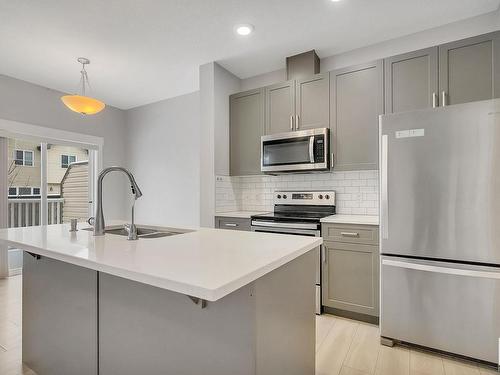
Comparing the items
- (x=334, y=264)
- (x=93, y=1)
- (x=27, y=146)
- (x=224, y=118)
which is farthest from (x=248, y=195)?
(x=27, y=146)

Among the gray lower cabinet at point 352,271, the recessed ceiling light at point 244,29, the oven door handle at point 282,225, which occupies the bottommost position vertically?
Result: the gray lower cabinet at point 352,271

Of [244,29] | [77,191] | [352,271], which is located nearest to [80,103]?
[244,29]

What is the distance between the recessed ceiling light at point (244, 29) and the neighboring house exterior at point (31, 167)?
130 inches

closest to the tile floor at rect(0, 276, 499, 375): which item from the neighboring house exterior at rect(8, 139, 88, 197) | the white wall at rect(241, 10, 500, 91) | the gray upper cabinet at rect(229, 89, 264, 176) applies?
the gray upper cabinet at rect(229, 89, 264, 176)

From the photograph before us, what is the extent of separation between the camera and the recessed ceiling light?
8.12ft

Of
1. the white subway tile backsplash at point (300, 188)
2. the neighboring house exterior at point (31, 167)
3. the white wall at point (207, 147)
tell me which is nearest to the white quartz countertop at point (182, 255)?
the white wall at point (207, 147)

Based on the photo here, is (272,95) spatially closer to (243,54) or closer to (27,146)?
(243,54)

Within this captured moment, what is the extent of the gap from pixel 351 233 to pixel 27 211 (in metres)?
4.47

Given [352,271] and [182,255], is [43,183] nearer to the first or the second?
[182,255]

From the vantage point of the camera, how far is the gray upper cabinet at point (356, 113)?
253 cm

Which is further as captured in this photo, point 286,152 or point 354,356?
point 286,152

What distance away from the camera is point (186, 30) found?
2.53 m

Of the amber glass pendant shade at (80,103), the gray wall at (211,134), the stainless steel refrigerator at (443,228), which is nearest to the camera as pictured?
the stainless steel refrigerator at (443,228)

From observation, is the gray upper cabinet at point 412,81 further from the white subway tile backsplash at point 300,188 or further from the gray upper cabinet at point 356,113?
the white subway tile backsplash at point 300,188
